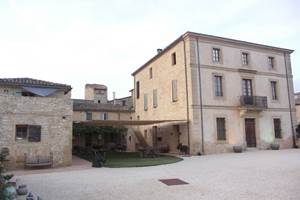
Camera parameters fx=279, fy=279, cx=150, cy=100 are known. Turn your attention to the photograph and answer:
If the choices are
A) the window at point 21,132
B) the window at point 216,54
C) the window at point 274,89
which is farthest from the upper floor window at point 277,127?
the window at point 21,132

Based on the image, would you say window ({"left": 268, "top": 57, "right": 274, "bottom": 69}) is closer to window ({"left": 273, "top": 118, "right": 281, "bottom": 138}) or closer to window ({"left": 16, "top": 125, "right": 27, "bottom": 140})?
window ({"left": 273, "top": 118, "right": 281, "bottom": 138})

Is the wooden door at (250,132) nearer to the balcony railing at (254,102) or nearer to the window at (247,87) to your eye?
the balcony railing at (254,102)

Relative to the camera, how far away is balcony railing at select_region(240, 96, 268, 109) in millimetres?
19844

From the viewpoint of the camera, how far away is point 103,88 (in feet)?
122

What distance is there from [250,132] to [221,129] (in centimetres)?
262

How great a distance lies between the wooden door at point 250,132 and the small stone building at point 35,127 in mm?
12640

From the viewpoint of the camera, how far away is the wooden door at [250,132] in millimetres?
20058

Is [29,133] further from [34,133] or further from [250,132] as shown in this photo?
[250,132]

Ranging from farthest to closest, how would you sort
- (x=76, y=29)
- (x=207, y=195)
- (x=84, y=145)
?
(x=84, y=145) < (x=76, y=29) < (x=207, y=195)

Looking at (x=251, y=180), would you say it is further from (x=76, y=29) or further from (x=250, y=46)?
(x=250, y=46)

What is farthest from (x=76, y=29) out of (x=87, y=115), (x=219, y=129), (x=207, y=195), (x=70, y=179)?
(x=87, y=115)

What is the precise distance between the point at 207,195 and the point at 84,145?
23241 mm

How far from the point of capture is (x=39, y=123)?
43.3 feet

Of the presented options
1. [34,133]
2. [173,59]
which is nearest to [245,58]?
[173,59]
